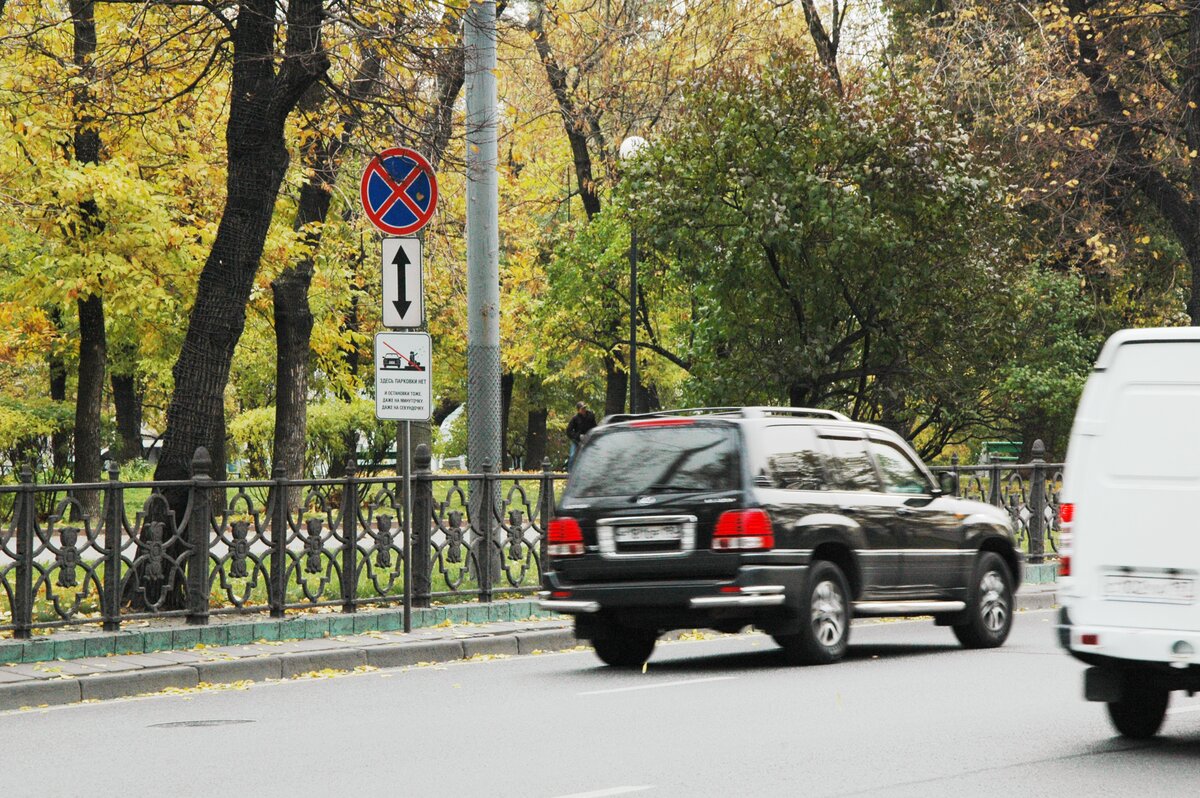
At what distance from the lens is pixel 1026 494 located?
74.5 feet

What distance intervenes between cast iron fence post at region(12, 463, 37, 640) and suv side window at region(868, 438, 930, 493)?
6.35 meters

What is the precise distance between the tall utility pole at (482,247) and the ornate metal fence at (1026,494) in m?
7.60

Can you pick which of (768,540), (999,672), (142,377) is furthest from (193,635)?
(142,377)

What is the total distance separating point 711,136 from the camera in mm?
22406

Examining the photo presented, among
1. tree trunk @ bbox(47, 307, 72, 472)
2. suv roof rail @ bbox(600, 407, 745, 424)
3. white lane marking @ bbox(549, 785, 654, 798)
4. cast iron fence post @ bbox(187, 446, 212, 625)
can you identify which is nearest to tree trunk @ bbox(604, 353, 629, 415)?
tree trunk @ bbox(47, 307, 72, 472)

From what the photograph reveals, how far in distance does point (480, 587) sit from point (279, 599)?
92.9 inches

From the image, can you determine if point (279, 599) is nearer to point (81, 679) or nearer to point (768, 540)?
point (81, 679)

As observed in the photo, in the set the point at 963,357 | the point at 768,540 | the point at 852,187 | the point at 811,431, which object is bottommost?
the point at 768,540

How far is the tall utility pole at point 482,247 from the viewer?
1639cm

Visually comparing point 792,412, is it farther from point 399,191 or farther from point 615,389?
point 615,389

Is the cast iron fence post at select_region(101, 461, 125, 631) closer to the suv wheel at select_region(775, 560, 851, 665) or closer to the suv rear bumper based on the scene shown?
the suv rear bumper

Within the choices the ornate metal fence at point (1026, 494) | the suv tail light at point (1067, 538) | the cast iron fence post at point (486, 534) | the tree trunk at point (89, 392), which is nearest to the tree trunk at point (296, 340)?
the tree trunk at point (89, 392)

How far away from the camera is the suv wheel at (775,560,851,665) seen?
12.1 m

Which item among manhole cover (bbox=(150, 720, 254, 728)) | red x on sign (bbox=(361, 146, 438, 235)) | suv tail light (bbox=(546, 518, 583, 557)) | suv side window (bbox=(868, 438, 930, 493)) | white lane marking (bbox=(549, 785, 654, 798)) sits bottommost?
white lane marking (bbox=(549, 785, 654, 798))
